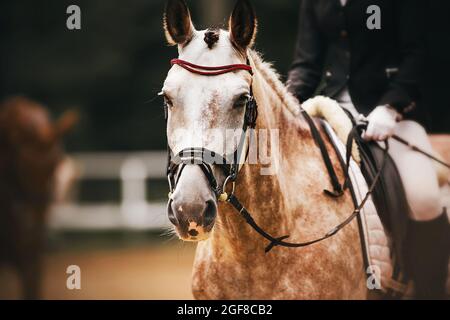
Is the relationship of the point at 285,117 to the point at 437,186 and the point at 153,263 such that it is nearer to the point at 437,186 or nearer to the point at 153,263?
the point at 437,186

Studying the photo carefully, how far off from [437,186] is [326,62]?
1.04m

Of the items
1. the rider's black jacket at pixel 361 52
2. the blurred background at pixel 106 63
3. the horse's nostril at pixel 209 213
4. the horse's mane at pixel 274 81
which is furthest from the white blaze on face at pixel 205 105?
the blurred background at pixel 106 63

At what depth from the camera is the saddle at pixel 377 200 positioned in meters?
3.35

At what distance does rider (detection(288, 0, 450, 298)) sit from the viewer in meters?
3.52

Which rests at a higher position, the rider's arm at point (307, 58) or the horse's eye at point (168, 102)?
the rider's arm at point (307, 58)

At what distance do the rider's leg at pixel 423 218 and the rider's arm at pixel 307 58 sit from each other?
24.7 inches

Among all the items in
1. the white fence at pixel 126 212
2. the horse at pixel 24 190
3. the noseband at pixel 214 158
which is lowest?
the white fence at pixel 126 212

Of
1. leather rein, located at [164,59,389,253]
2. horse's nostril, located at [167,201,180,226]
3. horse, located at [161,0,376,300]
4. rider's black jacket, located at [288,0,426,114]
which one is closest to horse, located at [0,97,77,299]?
rider's black jacket, located at [288,0,426,114]

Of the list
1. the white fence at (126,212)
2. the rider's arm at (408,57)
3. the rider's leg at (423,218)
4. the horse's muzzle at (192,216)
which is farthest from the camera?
the white fence at (126,212)

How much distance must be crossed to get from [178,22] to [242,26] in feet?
0.90

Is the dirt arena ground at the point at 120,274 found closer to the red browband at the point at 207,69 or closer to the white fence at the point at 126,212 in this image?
the white fence at the point at 126,212

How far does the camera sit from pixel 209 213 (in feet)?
8.59

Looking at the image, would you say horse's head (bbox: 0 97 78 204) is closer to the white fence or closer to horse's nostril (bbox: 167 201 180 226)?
the white fence

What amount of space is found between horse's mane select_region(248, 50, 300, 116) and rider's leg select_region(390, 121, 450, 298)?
26.4 inches
